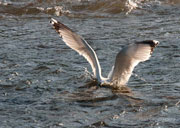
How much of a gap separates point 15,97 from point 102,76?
1.51 metres

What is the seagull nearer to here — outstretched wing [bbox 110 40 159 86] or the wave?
outstretched wing [bbox 110 40 159 86]

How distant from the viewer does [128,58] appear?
Answer: 23.1 feet

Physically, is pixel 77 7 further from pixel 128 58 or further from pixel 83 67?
pixel 128 58

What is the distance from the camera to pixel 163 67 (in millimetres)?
8180

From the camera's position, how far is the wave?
12.0 m

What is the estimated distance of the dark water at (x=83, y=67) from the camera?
639cm

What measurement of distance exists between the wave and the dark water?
0.9 inches

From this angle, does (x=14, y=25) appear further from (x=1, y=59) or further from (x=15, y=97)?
(x=15, y=97)

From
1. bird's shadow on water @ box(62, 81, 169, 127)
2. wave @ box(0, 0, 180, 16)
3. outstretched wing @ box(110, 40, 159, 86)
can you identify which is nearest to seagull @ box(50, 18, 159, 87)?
outstretched wing @ box(110, 40, 159, 86)

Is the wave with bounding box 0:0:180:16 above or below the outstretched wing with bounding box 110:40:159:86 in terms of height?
above

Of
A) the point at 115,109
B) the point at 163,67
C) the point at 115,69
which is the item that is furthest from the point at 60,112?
the point at 163,67

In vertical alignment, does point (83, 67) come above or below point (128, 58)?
below

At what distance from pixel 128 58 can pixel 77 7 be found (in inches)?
215

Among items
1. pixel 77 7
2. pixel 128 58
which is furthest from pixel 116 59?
pixel 77 7
